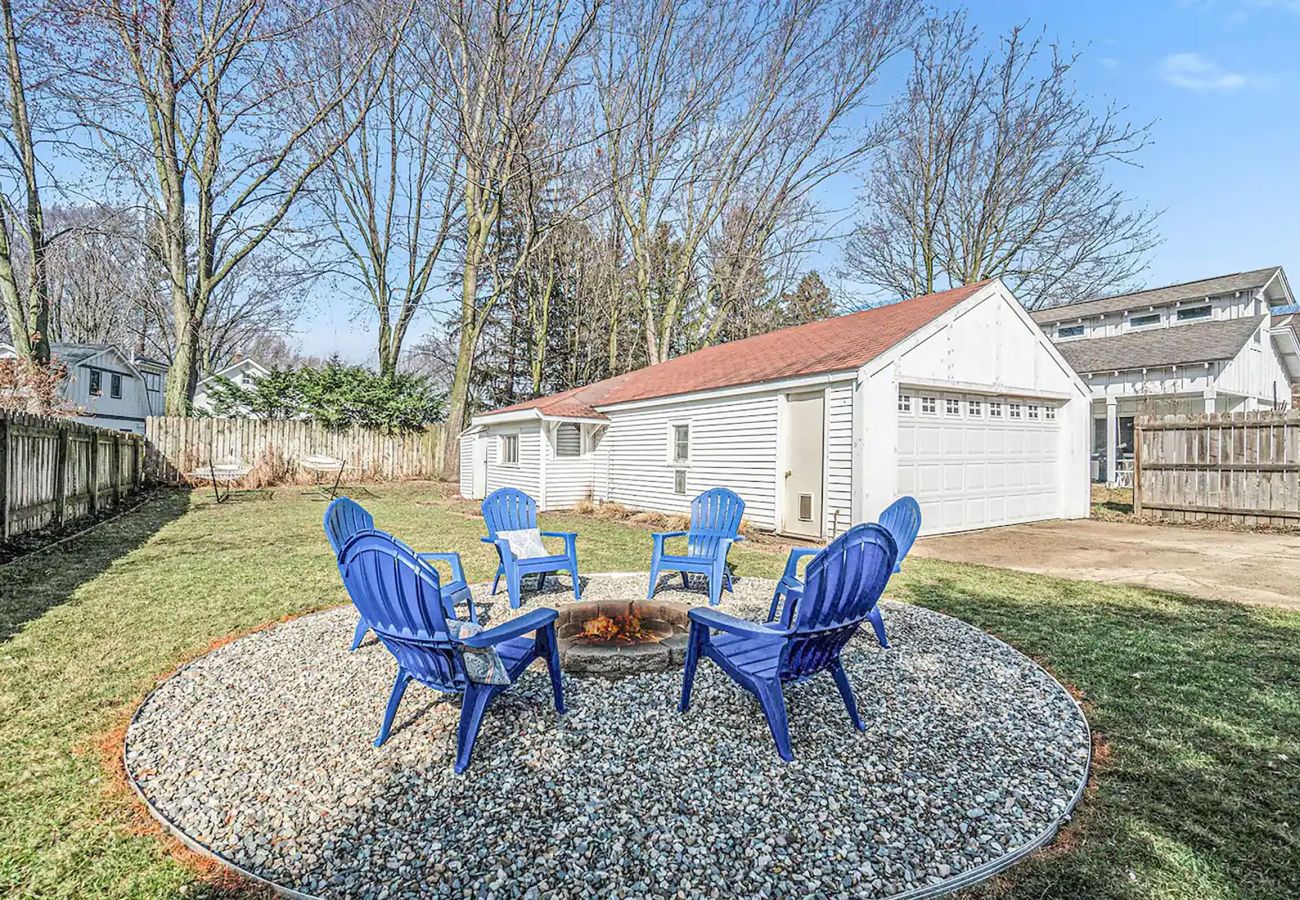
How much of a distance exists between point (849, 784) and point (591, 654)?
1.55 metres

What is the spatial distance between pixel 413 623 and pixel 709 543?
3.49 m

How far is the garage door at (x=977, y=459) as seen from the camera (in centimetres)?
923

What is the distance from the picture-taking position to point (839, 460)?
859 cm

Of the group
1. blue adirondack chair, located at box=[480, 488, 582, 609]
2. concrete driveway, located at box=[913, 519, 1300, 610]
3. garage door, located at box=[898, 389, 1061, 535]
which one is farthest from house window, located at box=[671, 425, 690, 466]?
blue adirondack chair, located at box=[480, 488, 582, 609]

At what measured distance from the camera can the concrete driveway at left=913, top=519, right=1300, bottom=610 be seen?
616 cm

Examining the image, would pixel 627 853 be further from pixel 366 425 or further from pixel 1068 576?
pixel 366 425

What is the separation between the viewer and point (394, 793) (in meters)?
2.44

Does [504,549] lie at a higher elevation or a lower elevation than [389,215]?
lower

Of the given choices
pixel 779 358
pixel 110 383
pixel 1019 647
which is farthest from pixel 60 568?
pixel 110 383

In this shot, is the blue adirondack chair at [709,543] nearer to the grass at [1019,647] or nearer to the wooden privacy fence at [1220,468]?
the grass at [1019,647]

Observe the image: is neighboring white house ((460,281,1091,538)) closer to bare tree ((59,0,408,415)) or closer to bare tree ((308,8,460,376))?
bare tree ((59,0,408,415))

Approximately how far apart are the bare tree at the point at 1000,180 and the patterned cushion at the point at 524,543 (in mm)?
18038

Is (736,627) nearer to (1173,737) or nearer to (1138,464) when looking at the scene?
(1173,737)

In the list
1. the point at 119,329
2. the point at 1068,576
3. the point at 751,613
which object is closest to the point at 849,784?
the point at 751,613
